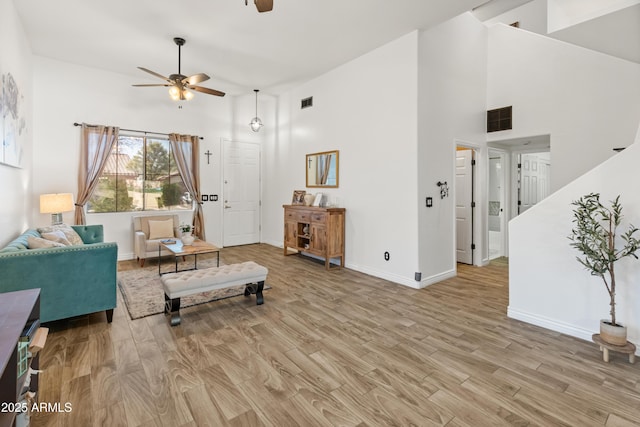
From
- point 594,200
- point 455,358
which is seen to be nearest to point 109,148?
point 455,358

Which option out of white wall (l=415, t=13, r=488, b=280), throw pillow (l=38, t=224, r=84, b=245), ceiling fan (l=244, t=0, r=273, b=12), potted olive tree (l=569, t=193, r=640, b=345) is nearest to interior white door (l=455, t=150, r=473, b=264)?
white wall (l=415, t=13, r=488, b=280)

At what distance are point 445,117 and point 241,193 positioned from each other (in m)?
4.77

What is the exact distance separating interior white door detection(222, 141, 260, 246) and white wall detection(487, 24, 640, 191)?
203 inches

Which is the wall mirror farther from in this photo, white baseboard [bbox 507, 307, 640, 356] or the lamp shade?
the lamp shade

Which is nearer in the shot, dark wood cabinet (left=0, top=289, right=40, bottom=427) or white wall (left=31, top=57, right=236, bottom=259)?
dark wood cabinet (left=0, top=289, right=40, bottom=427)

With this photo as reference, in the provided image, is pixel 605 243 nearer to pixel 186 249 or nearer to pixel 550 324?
pixel 550 324

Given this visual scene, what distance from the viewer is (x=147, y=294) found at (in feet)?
12.8

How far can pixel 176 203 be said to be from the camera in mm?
6438

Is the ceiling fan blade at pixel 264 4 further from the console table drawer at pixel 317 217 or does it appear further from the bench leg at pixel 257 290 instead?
the console table drawer at pixel 317 217

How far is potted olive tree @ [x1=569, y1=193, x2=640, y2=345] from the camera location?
2.39 m

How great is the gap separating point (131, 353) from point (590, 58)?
21.8ft

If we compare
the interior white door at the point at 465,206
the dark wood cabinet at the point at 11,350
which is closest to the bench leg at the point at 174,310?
the dark wood cabinet at the point at 11,350

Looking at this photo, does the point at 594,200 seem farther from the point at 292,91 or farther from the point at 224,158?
the point at 224,158

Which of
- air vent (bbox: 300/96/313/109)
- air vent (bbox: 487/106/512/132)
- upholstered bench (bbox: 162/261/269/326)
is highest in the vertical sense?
air vent (bbox: 300/96/313/109)
